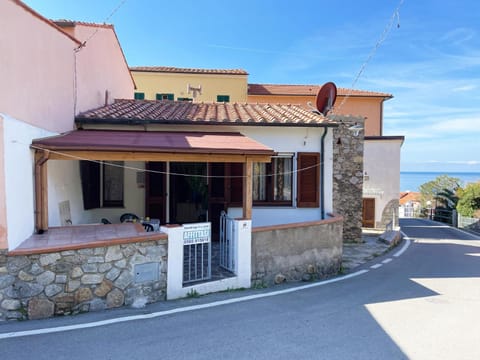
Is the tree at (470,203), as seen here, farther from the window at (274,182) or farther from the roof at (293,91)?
the window at (274,182)

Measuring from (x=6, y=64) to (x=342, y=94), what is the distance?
98.0 feet

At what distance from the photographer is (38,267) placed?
6.16m

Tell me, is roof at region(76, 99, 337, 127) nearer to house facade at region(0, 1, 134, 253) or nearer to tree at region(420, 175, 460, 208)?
house facade at region(0, 1, 134, 253)

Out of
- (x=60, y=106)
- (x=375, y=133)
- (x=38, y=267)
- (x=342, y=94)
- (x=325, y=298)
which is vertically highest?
(x=342, y=94)

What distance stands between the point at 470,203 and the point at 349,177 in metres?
20.8

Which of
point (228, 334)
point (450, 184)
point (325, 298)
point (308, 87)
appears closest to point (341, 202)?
point (325, 298)

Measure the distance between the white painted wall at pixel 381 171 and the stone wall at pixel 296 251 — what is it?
15869 mm

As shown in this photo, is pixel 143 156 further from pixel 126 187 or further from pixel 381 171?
pixel 381 171

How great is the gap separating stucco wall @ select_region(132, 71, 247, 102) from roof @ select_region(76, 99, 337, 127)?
15608 millimetres

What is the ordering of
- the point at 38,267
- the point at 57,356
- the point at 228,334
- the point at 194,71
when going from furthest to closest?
1. the point at 194,71
2. the point at 38,267
3. the point at 228,334
4. the point at 57,356

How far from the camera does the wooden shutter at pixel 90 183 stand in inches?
415

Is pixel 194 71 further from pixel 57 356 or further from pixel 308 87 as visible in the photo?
pixel 57 356

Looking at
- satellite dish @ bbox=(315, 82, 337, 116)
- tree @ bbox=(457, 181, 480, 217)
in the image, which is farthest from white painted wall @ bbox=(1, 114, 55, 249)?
tree @ bbox=(457, 181, 480, 217)

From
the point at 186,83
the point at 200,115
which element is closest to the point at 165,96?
the point at 186,83
